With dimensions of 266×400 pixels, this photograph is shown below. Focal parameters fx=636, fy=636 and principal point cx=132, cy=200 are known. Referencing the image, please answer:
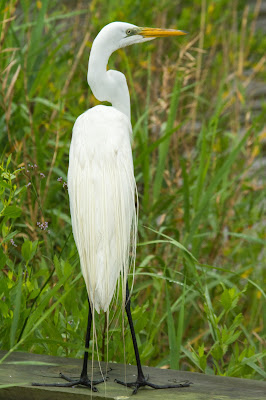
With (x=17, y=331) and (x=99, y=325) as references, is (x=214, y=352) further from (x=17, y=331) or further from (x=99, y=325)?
(x=17, y=331)

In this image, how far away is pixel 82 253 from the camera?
141 centimetres

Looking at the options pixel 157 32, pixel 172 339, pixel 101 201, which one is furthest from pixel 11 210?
pixel 157 32

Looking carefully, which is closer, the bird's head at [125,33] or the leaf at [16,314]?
the leaf at [16,314]

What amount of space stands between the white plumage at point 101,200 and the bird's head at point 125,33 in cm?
23

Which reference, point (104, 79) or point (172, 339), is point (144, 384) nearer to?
point (172, 339)

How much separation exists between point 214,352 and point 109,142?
613 millimetres

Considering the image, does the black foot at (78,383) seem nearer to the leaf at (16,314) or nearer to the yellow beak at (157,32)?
the leaf at (16,314)

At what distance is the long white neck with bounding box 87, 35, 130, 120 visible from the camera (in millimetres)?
1606

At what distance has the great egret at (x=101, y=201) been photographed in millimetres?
1383

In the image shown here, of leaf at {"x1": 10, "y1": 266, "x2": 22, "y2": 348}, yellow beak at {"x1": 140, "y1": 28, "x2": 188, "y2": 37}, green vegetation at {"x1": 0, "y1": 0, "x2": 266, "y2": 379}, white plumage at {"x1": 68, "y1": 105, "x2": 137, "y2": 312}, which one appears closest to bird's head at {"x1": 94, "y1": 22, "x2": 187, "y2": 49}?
yellow beak at {"x1": 140, "y1": 28, "x2": 188, "y2": 37}

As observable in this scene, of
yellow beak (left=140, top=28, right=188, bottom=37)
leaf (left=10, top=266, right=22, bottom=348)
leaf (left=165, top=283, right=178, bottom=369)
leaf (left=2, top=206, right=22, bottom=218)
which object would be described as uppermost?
yellow beak (left=140, top=28, right=188, bottom=37)

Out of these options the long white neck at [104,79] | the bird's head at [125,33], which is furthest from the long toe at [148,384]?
the bird's head at [125,33]

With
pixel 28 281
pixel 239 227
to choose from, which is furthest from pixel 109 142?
pixel 239 227

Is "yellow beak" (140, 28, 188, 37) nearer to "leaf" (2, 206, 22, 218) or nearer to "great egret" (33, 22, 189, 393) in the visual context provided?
"great egret" (33, 22, 189, 393)
